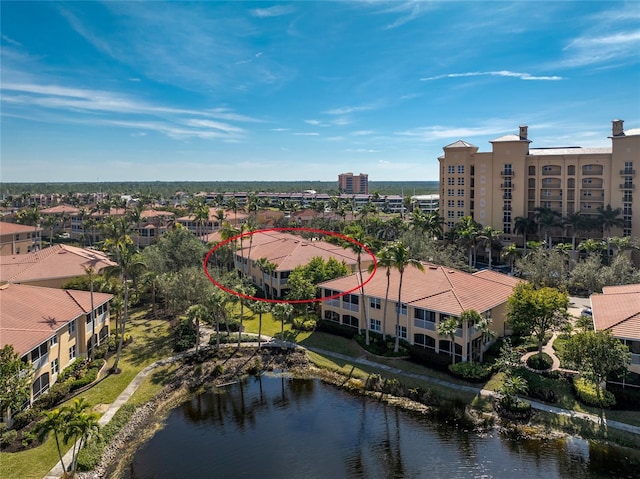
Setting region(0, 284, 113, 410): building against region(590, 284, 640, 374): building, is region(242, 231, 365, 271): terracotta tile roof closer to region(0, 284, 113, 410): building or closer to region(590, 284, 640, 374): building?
region(0, 284, 113, 410): building

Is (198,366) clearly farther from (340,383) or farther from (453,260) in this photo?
(453,260)

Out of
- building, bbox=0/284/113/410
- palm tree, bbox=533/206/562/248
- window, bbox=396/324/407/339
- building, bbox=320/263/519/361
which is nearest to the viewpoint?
building, bbox=0/284/113/410

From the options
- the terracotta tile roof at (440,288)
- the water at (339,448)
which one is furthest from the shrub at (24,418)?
the terracotta tile roof at (440,288)

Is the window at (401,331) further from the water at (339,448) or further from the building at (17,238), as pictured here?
the building at (17,238)

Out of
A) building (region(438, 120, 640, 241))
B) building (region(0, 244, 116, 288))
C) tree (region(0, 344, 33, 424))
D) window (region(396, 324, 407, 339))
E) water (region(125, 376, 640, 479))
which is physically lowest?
water (region(125, 376, 640, 479))

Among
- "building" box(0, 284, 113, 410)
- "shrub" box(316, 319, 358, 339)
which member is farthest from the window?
"building" box(0, 284, 113, 410)

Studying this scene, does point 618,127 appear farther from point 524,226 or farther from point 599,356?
point 599,356

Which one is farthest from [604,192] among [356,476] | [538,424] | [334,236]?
[356,476]
